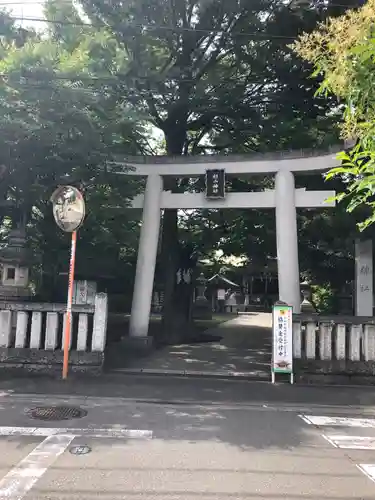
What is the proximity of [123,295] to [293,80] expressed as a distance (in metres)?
13.1

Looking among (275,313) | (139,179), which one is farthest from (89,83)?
(275,313)

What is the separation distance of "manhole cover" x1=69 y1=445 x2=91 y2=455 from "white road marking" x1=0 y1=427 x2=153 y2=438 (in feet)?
1.48

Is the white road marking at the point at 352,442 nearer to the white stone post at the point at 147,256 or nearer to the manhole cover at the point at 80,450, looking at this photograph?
the manhole cover at the point at 80,450

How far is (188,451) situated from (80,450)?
1226mm

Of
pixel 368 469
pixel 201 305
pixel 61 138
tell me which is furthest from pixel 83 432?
pixel 201 305

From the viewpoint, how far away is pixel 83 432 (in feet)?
19.6

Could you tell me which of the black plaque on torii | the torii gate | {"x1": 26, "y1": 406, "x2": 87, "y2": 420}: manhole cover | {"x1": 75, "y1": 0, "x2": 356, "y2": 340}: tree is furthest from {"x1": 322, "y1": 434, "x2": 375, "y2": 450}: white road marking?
{"x1": 75, "y1": 0, "x2": 356, "y2": 340}: tree

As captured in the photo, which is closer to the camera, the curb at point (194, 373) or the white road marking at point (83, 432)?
the white road marking at point (83, 432)

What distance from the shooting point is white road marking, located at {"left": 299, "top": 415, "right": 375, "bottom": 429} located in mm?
6771

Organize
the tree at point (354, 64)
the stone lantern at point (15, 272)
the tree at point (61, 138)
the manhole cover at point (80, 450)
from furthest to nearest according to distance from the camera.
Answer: the stone lantern at point (15, 272) → the tree at point (61, 138) → the manhole cover at point (80, 450) → the tree at point (354, 64)

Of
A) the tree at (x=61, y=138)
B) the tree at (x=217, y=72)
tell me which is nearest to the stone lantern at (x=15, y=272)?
the tree at (x=61, y=138)

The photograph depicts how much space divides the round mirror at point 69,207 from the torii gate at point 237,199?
2.14m

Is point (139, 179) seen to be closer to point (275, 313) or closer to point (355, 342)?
point (275, 313)

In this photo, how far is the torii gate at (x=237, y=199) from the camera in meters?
12.1
